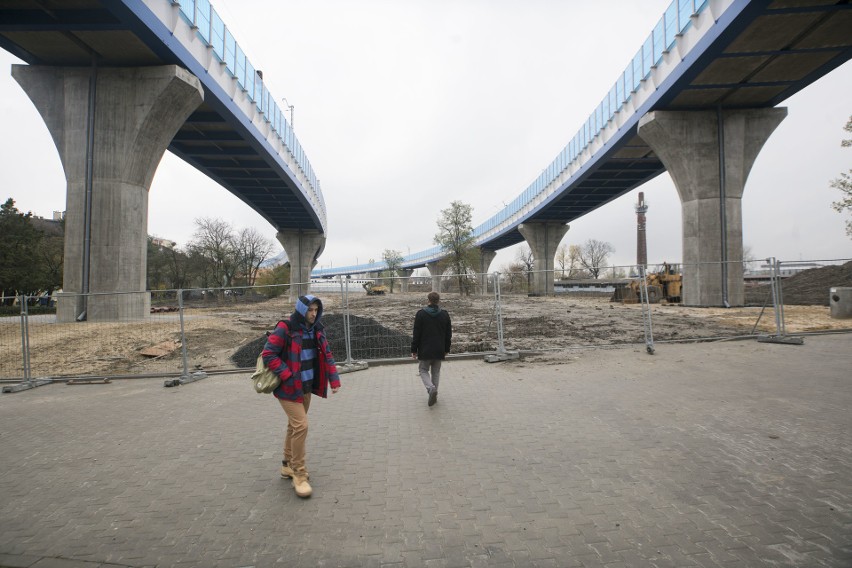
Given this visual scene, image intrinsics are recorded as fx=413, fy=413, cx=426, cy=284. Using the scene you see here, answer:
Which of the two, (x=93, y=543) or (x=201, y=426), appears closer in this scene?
(x=93, y=543)

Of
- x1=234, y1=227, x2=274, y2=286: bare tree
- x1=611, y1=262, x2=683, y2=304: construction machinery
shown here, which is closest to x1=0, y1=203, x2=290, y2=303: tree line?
x1=234, y1=227, x2=274, y2=286: bare tree

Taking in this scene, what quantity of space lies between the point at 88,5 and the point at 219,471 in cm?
1735

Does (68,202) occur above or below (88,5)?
below

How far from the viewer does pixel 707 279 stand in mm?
21266

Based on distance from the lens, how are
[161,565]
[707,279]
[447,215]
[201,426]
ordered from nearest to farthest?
[161,565] → [201,426] → [707,279] → [447,215]

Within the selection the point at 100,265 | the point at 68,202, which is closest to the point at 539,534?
the point at 100,265

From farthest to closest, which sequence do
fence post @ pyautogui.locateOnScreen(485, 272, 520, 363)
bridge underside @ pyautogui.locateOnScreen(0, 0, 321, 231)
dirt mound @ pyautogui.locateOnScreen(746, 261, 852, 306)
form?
dirt mound @ pyautogui.locateOnScreen(746, 261, 852, 306) → bridge underside @ pyautogui.locateOnScreen(0, 0, 321, 231) → fence post @ pyautogui.locateOnScreen(485, 272, 520, 363)

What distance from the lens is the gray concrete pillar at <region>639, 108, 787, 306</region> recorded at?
69.9 ft

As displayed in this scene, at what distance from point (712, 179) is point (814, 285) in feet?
38.5

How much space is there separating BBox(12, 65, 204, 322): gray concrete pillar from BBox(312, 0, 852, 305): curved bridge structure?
13.0 meters

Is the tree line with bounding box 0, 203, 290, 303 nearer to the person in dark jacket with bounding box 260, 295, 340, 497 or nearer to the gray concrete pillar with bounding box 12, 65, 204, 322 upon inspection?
the gray concrete pillar with bounding box 12, 65, 204, 322

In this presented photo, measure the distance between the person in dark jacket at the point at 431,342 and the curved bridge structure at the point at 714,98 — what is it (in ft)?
20.5

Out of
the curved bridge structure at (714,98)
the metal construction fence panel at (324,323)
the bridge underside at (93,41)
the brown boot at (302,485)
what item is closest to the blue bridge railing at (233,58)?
the bridge underside at (93,41)

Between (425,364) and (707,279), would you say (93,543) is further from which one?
(707,279)
